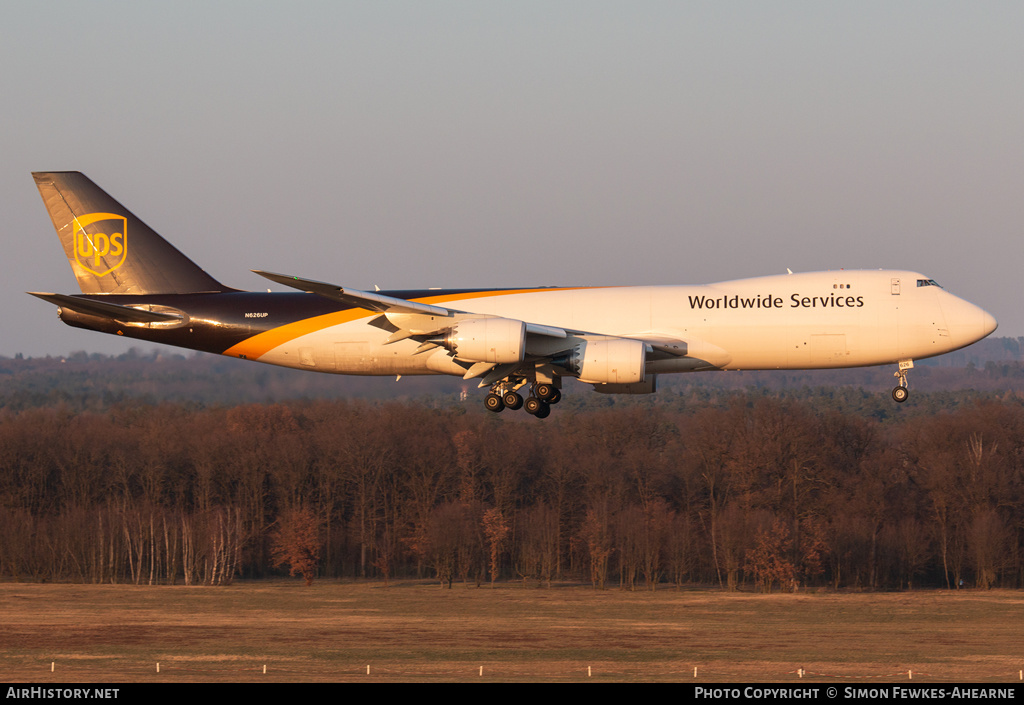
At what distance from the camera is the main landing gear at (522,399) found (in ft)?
141

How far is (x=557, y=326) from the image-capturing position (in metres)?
42.2

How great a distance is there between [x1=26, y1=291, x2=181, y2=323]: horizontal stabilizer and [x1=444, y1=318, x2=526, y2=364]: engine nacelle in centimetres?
1115

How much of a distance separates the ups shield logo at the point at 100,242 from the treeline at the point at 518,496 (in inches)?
1954

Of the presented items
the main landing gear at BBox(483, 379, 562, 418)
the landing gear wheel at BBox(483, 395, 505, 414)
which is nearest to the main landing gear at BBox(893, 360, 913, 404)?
the main landing gear at BBox(483, 379, 562, 418)

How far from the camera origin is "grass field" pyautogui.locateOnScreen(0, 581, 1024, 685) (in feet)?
164

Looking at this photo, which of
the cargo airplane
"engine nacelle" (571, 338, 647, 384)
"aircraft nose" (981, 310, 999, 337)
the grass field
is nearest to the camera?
"engine nacelle" (571, 338, 647, 384)

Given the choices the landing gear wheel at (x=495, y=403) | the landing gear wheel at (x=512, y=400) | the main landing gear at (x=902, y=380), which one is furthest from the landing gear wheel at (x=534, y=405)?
the main landing gear at (x=902, y=380)

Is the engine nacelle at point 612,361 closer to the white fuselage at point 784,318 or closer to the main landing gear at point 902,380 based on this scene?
the white fuselage at point 784,318

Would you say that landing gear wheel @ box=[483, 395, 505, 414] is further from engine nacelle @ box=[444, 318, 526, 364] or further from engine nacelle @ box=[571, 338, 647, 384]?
engine nacelle @ box=[571, 338, 647, 384]

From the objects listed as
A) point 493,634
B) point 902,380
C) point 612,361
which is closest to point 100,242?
point 612,361

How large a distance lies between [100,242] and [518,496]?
66.3 meters

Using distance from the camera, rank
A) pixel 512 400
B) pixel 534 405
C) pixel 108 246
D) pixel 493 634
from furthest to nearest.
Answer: pixel 493 634
pixel 108 246
pixel 512 400
pixel 534 405

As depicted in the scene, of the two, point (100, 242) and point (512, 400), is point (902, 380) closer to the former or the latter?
point (512, 400)

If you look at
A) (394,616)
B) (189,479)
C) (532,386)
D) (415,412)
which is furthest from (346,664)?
(189,479)
